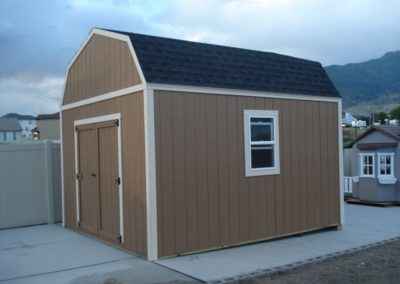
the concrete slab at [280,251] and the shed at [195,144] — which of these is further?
the shed at [195,144]

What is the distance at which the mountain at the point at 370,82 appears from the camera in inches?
1848

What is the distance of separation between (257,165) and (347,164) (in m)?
8.67

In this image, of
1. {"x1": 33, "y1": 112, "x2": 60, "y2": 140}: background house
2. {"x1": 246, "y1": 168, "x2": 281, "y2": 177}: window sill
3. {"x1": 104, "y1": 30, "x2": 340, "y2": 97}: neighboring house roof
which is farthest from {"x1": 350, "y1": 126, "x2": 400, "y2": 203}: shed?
{"x1": 33, "y1": 112, "x2": 60, "y2": 140}: background house

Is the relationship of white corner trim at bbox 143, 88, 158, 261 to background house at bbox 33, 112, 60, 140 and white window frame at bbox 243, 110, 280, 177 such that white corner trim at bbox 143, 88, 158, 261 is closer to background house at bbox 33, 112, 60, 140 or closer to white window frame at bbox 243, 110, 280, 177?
white window frame at bbox 243, 110, 280, 177

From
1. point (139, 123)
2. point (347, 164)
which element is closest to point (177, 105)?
point (139, 123)

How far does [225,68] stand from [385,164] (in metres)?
7.07

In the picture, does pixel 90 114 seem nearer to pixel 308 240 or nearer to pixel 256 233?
pixel 256 233

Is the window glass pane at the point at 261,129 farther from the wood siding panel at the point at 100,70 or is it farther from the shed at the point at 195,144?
the wood siding panel at the point at 100,70

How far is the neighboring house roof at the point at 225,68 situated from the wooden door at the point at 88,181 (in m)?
2.16

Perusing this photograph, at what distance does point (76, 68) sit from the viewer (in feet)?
30.7

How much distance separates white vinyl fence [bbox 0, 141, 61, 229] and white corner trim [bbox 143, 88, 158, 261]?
4289 millimetres

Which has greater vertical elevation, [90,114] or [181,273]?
[90,114]

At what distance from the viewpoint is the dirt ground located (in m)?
6.01

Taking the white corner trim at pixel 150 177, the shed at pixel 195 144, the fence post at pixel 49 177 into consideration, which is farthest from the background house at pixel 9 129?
the white corner trim at pixel 150 177
